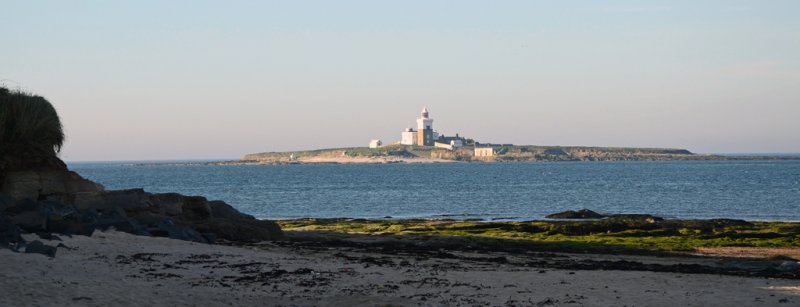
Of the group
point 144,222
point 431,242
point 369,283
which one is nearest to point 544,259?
point 431,242

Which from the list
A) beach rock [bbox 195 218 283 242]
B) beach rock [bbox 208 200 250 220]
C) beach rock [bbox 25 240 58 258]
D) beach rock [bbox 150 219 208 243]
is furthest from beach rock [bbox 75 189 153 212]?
beach rock [bbox 25 240 58 258]

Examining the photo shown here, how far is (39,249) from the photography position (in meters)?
17.8

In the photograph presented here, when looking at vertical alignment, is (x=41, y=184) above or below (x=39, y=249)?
above

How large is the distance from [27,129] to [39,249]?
14.4 m

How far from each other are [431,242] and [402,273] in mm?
10971

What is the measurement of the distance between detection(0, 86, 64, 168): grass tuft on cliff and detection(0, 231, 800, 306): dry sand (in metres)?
8.98

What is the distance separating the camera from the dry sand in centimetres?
1494

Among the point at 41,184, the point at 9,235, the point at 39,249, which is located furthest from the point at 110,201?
the point at 39,249

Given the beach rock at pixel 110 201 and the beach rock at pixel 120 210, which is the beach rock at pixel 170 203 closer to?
the beach rock at pixel 120 210

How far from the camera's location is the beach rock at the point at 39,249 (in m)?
17.6

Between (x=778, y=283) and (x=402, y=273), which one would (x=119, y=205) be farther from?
(x=778, y=283)

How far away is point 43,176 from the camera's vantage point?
95.1ft

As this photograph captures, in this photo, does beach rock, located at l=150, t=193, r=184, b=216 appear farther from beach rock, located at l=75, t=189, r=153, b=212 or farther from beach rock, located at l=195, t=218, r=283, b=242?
beach rock, located at l=195, t=218, r=283, b=242

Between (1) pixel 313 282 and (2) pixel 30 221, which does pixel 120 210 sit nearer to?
(2) pixel 30 221
